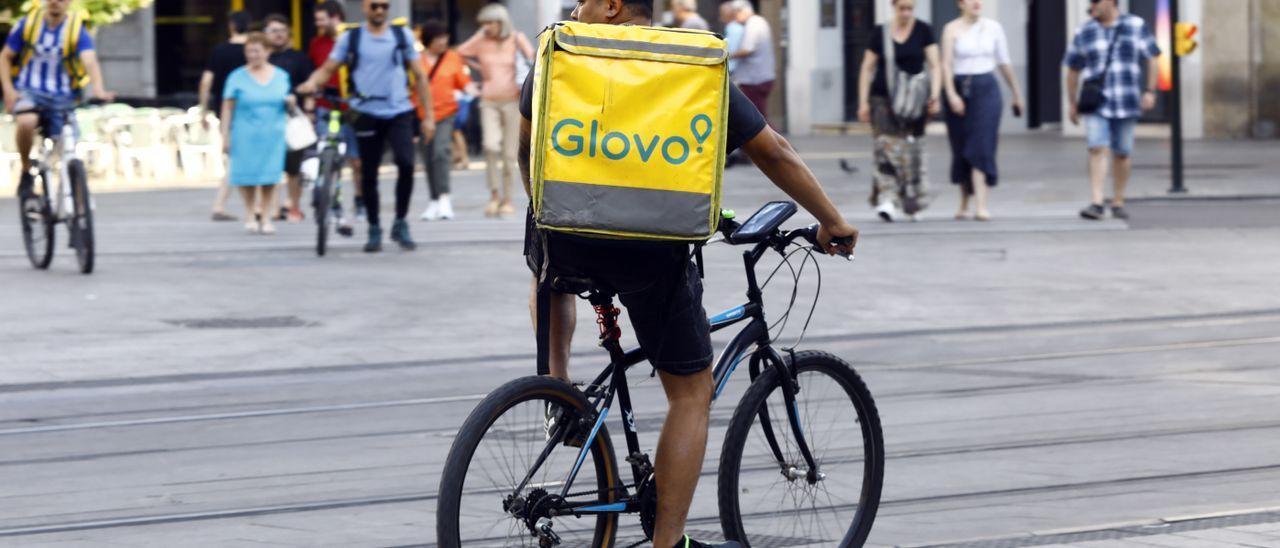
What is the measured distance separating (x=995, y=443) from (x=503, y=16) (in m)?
10.1

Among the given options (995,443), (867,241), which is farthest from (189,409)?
(867,241)

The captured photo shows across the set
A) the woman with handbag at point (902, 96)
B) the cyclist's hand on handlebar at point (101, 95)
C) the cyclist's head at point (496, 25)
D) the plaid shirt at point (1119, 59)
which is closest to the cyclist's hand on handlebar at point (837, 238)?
the cyclist's hand on handlebar at point (101, 95)

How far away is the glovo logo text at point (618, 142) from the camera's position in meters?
4.42

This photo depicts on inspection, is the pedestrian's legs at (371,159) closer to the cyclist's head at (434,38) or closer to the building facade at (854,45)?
the cyclist's head at (434,38)

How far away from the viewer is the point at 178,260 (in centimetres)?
1367

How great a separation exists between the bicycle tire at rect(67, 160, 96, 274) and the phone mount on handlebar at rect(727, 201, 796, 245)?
7.96 metres

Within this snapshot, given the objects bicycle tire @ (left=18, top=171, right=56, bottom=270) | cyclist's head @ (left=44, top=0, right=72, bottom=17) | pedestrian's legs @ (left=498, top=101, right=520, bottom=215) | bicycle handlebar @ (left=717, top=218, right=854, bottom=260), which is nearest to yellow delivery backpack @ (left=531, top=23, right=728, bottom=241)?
bicycle handlebar @ (left=717, top=218, right=854, bottom=260)

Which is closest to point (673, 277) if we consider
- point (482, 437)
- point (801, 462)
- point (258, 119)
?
point (482, 437)

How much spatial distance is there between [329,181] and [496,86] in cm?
307

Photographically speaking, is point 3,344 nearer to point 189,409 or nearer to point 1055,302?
point 189,409

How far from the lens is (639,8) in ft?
15.5

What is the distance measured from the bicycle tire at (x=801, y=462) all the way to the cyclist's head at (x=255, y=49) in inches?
423

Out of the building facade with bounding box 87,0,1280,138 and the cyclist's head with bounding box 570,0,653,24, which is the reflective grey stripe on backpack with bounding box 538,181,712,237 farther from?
the building facade with bounding box 87,0,1280,138

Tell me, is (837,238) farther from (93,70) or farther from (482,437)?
(93,70)
